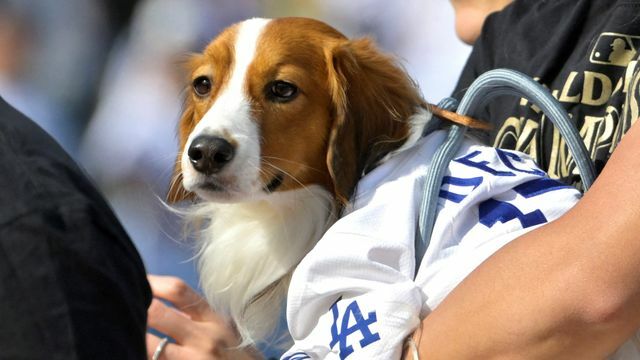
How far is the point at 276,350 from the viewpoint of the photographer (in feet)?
6.22

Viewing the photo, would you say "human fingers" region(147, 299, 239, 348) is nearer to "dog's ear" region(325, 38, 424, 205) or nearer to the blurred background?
"dog's ear" region(325, 38, 424, 205)

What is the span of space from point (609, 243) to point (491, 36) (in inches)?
42.8

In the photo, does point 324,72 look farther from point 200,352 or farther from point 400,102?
point 200,352

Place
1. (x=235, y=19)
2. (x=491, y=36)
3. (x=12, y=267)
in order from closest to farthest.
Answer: (x=12, y=267)
(x=491, y=36)
(x=235, y=19)

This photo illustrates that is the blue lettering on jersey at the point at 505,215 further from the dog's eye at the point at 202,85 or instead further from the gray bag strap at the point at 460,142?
the dog's eye at the point at 202,85

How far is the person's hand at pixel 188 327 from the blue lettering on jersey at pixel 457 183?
0.57 meters

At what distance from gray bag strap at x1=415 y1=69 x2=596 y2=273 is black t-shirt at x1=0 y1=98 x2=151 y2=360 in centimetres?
78

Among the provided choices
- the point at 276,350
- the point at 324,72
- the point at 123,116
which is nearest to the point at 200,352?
the point at 276,350

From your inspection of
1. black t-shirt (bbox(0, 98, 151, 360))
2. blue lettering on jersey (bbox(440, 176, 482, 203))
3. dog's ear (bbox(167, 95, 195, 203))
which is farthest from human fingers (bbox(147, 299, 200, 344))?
black t-shirt (bbox(0, 98, 151, 360))

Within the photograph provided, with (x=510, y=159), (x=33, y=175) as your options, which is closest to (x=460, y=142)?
(x=510, y=159)

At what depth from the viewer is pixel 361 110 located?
5.90ft

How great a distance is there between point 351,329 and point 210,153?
1.48ft

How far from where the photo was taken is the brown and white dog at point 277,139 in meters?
1.70

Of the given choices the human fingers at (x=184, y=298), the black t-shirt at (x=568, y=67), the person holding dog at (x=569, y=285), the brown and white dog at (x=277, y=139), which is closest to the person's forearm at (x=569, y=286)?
the person holding dog at (x=569, y=285)
